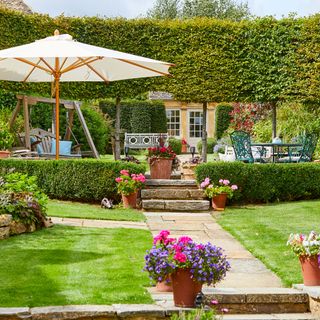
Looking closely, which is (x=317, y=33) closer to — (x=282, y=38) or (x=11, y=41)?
(x=282, y=38)

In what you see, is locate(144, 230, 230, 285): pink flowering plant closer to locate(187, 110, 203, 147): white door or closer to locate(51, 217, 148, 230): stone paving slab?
locate(51, 217, 148, 230): stone paving slab

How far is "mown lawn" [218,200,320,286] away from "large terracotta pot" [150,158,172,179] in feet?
6.78

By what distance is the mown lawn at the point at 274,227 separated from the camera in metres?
8.12

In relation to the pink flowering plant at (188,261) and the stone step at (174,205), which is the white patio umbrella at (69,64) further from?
the pink flowering plant at (188,261)

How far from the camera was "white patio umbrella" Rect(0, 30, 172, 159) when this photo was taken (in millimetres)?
13430

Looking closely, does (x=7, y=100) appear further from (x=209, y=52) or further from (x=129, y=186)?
(x=129, y=186)

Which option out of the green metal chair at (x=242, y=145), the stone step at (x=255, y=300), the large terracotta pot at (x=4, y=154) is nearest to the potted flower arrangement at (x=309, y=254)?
the stone step at (x=255, y=300)

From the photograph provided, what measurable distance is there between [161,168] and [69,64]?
9.63ft

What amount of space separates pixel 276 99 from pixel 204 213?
5.65 m

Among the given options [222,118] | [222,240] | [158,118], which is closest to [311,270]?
[222,240]

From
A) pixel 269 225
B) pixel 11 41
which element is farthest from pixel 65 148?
pixel 269 225

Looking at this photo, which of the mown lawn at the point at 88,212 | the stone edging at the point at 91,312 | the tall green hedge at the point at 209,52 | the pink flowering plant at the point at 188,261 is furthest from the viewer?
the tall green hedge at the point at 209,52

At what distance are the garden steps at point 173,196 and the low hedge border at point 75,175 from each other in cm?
62

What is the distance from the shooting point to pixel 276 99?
18062 millimetres
